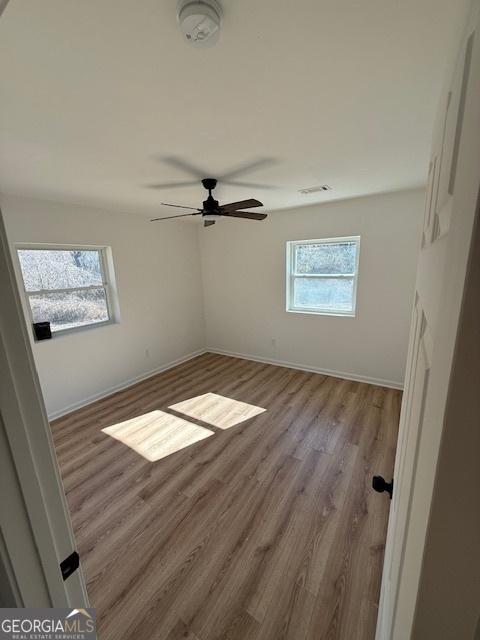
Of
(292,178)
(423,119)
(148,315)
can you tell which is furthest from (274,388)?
(423,119)

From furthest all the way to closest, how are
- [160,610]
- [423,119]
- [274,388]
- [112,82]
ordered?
[274,388]
[423,119]
[160,610]
[112,82]

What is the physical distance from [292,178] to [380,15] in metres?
1.54

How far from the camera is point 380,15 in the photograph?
33.3 inches

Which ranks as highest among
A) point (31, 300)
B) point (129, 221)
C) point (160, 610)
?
point (129, 221)

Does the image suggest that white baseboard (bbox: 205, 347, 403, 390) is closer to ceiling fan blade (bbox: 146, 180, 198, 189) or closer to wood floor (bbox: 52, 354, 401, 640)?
wood floor (bbox: 52, 354, 401, 640)

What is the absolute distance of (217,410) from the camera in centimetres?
300

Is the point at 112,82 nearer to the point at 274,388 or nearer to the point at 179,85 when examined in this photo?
the point at 179,85

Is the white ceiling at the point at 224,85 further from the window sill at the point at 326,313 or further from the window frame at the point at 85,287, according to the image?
the window sill at the point at 326,313

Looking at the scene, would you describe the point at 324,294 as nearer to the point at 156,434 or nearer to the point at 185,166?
the point at 185,166

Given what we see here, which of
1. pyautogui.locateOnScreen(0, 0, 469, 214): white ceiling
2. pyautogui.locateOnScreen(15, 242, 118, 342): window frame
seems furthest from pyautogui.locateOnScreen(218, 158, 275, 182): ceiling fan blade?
pyautogui.locateOnScreen(15, 242, 118, 342): window frame

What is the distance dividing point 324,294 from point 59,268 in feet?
11.4

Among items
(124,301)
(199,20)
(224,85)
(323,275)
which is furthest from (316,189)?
(124,301)

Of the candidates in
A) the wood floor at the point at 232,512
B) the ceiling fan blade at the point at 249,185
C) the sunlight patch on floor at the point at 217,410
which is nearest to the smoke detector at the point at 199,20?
the ceiling fan blade at the point at 249,185

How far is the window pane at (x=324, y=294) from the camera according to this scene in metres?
3.57
